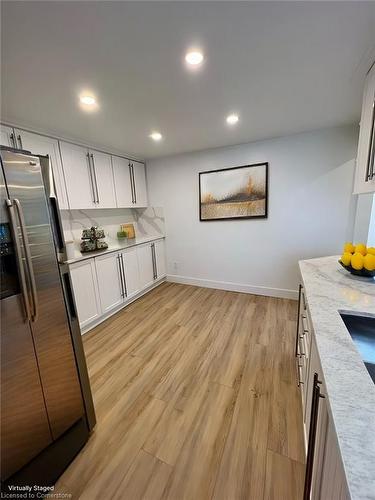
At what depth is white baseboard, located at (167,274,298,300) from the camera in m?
3.27

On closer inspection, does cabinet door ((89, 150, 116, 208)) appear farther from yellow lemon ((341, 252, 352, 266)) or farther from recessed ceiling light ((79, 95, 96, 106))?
yellow lemon ((341, 252, 352, 266))

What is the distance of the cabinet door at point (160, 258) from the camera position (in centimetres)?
393

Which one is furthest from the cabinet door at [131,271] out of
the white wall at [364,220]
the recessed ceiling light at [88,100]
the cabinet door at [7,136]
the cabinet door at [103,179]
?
the white wall at [364,220]

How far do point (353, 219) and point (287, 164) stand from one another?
1.14 meters

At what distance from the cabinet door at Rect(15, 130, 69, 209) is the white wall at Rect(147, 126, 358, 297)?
1740mm

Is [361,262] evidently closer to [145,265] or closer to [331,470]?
[331,470]

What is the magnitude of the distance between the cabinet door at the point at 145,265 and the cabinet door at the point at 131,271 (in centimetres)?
10

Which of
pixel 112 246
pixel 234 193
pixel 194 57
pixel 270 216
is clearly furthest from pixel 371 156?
pixel 112 246

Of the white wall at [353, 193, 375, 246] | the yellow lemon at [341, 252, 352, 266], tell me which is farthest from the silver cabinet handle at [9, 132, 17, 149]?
the white wall at [353, 193, 375, 246]

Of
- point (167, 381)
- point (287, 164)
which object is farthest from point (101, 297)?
point (287, 164)

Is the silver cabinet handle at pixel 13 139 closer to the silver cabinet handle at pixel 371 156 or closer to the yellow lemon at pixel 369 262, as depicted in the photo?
the silver cabinet handle at pixel 371 156

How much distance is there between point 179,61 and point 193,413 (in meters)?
2.41

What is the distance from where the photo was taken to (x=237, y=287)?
3.62m

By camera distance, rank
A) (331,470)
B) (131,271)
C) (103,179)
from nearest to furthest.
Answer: (331,470) → (103,179) → (131,271)
